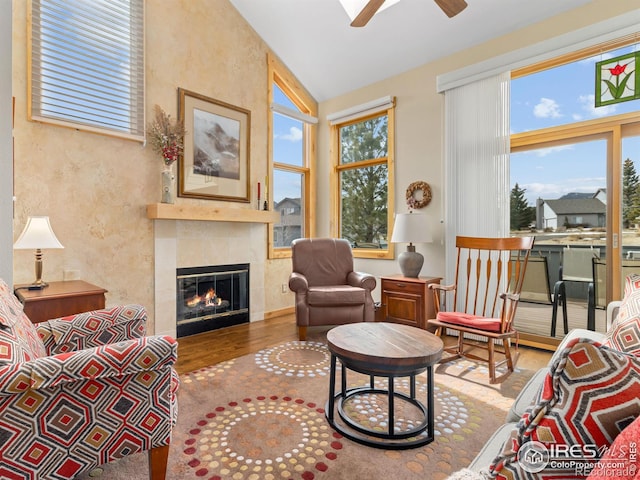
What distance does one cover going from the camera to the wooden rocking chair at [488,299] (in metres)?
2.57

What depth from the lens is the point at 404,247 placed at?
14.1ft

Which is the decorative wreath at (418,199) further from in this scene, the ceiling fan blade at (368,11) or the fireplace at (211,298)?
the fireplace at (211,298)

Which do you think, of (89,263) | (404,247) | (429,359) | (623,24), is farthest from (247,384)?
Answer: (623,24)

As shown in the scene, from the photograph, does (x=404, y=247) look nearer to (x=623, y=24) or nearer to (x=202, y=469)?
(x=623, y=24)

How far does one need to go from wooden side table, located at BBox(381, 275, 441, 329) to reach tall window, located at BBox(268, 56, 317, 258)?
62.1 inches

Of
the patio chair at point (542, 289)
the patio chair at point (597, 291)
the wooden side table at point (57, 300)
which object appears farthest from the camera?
the patio chair at point (542, 289)

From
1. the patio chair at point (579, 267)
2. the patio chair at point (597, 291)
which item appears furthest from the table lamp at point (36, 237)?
the patio chair at point (597, 291)

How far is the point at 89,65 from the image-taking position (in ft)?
10.1

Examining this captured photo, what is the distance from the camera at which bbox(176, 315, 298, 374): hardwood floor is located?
2961mm

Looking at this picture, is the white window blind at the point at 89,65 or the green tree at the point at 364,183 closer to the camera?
the white window blind at the point at 89,65

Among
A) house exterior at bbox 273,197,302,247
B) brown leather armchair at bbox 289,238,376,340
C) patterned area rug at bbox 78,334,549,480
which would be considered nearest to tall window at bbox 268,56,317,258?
house exterior at bbox 273,197,302,247

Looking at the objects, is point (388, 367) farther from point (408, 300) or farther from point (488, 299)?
point (488, 299)

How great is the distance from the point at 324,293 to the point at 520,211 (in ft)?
7.00

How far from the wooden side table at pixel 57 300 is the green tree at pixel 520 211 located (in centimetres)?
373
